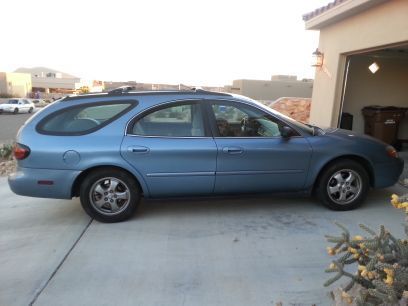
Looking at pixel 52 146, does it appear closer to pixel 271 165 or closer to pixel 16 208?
pixel 16 208

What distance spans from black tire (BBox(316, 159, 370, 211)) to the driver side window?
829mm

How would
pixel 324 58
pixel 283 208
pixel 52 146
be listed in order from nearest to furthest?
pixel 52 146 → pixel 283 208 → pixel 324 58

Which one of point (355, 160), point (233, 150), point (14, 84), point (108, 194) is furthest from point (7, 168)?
Result: point (14, 84)

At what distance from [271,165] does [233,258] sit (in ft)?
4.51

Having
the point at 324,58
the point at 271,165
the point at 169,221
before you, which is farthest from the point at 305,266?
the point at 324,58

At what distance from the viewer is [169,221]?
14.9ft

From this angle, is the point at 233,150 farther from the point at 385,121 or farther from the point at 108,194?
the point at 385,121

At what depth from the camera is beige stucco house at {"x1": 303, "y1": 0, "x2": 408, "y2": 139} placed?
23.4ft

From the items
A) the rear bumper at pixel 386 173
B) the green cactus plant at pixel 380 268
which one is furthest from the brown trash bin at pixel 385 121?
the green cactus plant at pixel 380 268

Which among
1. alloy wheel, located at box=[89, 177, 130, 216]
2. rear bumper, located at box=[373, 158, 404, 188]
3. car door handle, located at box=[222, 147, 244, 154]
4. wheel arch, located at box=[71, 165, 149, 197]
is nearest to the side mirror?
car door handle, located at box=[222, 147, 244, 154]

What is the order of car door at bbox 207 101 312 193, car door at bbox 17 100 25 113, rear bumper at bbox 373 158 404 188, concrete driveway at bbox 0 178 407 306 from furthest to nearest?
car door at bbox 17 100 25 113 < rear bumper at bbox 373 158 404 188 < car door at bbox 207 101 312 193 < concrete driveway at bbox 0 178 407 306

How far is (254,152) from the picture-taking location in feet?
14.7

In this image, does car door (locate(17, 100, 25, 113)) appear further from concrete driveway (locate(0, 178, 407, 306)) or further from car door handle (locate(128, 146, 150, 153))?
car door handle (locate(128, 146, 150, 153))

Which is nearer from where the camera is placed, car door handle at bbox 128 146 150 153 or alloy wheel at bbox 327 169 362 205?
car door handle at bbox 128 146 150 153
